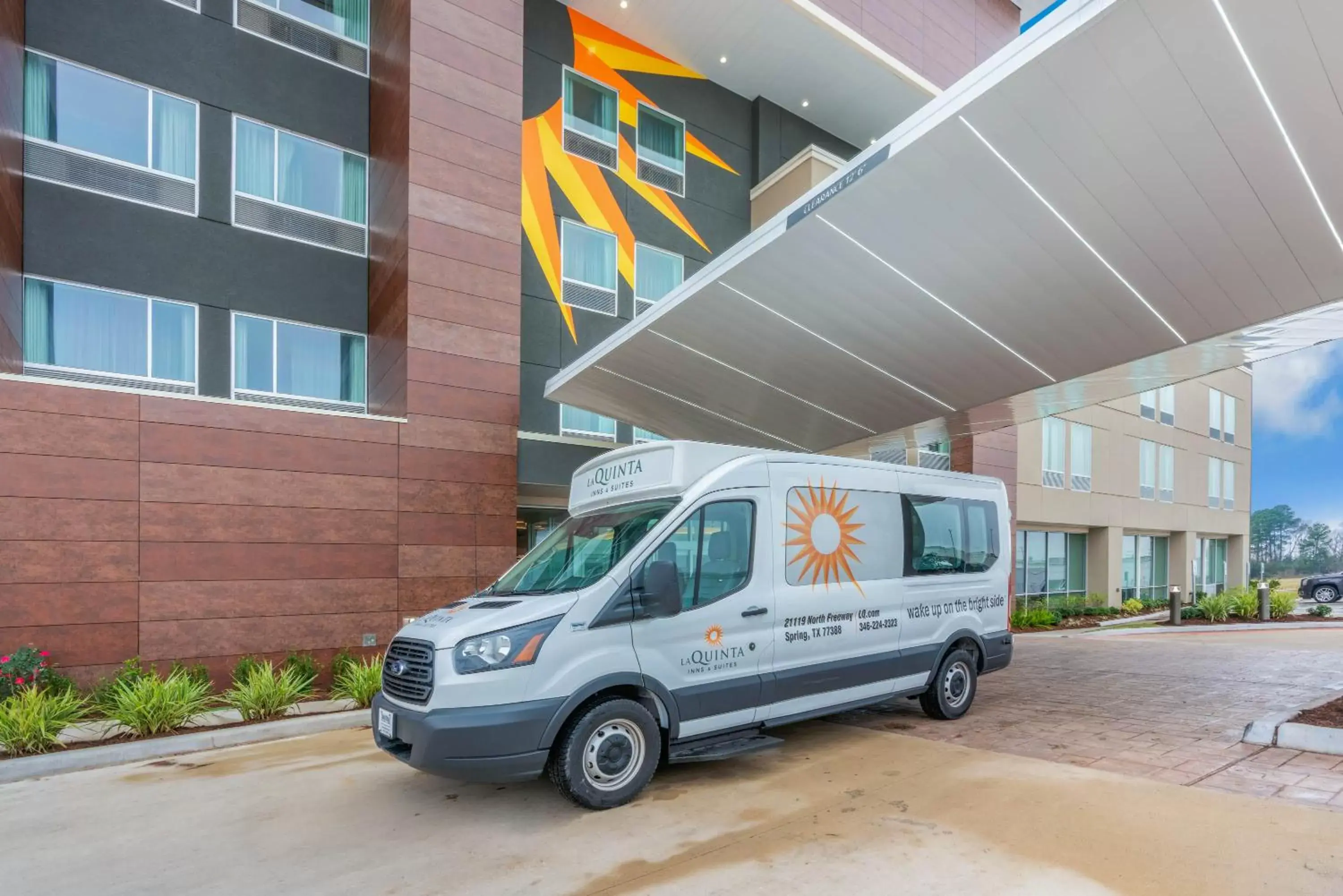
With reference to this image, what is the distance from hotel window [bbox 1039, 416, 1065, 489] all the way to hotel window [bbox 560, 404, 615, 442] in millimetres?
14577

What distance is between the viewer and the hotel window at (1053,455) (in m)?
24.7

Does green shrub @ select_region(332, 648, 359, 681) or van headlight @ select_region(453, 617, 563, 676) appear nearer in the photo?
van headlight @ select_region(453, 617, 563, 676)

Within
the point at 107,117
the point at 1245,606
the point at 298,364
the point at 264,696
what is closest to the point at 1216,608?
the point at 1245,606

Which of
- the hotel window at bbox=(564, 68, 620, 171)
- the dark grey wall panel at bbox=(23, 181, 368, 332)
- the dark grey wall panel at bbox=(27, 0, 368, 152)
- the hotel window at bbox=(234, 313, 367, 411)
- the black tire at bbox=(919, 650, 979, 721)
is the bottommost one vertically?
the black tire at bbox=(919, 650, 979, 721)

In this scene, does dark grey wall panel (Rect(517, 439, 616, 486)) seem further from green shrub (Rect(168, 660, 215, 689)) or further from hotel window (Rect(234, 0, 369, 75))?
hotel window (Rect(234, 0, 369, 75))

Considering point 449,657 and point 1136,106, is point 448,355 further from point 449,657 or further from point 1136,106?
point 1136,106

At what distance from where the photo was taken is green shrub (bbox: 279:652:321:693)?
392 inches

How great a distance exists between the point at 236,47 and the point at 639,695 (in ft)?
45.9

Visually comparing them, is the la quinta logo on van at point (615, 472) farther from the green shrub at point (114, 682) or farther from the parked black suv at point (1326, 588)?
the parked black suv at point (1326, 588)

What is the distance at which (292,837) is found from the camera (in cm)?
532

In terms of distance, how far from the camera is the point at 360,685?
30.6ft

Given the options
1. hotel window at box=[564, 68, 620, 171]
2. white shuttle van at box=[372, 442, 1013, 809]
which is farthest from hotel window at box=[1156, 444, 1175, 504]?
white shuttle van at box=[372, 442, 1013, 809]

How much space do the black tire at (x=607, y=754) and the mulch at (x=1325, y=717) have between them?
588 centimetres

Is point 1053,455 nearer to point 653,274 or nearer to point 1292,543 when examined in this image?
point 653,274
